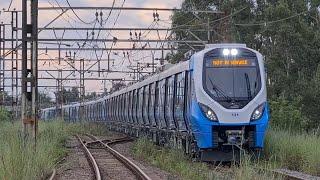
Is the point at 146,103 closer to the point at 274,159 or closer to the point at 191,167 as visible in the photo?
the point at 274,159

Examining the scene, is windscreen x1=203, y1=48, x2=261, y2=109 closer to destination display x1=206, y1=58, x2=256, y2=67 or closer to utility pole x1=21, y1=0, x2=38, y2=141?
destination display x1=206, y1=58, x2=256, y2=67

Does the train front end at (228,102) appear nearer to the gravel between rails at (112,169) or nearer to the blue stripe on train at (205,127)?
the blue stripe on train at (205,127)

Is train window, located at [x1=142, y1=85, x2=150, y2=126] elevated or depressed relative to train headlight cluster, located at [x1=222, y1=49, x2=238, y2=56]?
depressed

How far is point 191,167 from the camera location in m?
18.1

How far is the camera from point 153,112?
95.2ft

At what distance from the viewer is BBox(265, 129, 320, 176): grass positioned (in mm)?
18125

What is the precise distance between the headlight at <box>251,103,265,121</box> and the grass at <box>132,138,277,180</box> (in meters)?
1.35

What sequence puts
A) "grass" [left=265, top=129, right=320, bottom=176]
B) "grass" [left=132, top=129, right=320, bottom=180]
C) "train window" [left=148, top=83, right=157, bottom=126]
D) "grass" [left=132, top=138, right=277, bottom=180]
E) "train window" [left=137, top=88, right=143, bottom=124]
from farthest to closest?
"train window" [left=137, top=88, right=143, bottom=124] → "train window" [left=148, top=83, right=157, bottom=126] → "grass" [left=265, top=129, right=320, bottom=176] → "grass" [left=132, top=129, right=320, bottom=180] → "grass" [left=132, top=138, right=277, bottom=180]

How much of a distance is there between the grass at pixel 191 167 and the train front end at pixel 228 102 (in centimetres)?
78

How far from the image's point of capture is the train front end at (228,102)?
19.1m

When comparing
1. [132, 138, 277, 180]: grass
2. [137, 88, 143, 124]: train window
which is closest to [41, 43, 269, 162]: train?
[132, 138, 277, 180]: grass

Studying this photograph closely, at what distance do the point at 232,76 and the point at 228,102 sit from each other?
3.10 ft

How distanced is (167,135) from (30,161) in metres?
11.5

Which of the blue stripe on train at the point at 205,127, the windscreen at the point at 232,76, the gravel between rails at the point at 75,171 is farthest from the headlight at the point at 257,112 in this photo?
the gravel between rails at the point at 75,171
